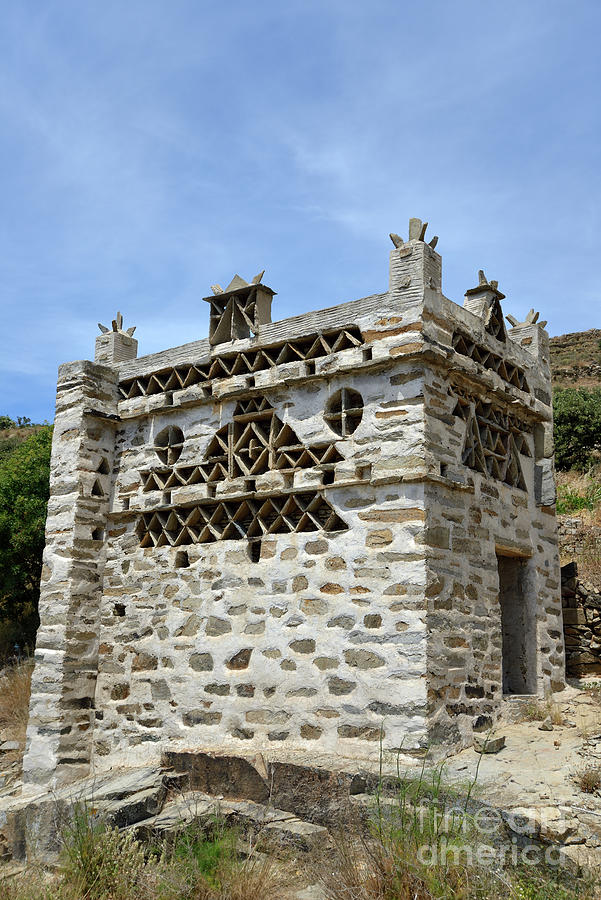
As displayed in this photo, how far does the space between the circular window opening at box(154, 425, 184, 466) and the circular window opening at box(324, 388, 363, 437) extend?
209 cm

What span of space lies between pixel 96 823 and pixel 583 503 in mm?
11171

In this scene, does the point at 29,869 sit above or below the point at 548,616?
below

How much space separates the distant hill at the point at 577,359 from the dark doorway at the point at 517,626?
2291 cm

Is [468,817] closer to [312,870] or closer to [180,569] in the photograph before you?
[312,870]

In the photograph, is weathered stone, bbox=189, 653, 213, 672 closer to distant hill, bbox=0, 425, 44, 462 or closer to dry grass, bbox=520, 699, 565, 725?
dry grass, bbox=520, 699, 565, 725

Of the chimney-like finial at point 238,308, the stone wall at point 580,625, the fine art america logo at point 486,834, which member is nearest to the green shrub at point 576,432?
the stone wall at point 580,625

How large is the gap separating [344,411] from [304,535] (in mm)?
1269

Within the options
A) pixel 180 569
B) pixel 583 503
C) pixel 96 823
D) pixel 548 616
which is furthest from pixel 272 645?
pixel 583 503

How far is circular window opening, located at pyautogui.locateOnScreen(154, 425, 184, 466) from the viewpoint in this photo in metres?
9.45

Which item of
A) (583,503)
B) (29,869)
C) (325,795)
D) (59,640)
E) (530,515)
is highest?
(583,503)

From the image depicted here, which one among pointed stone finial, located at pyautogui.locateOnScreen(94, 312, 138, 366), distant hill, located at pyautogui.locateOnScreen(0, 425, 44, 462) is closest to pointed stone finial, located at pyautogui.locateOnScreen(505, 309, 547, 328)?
pointed stone finial, located at pyautogui.locateOnScreen(94, 312, 138, 366)

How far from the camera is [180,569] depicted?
29.2ft

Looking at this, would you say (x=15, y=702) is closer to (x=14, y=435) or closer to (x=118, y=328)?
(x=118, y=328)

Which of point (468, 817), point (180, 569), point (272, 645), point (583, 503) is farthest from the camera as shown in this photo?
point (583, 503)
